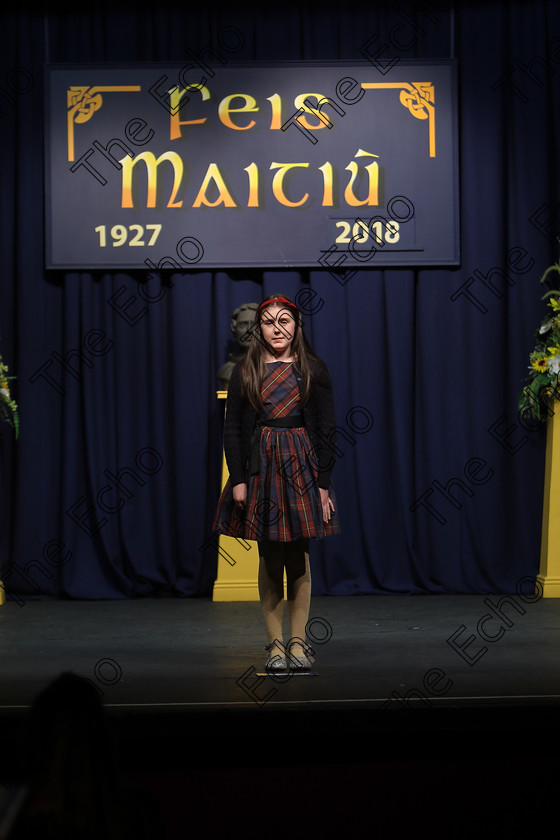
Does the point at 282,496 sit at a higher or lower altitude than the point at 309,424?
lower

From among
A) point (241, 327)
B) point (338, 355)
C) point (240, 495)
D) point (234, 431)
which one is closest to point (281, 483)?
point (240, 495)

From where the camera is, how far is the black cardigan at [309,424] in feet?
11.4

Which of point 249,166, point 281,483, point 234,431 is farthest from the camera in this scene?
point 249,166

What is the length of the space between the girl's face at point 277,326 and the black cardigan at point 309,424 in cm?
10

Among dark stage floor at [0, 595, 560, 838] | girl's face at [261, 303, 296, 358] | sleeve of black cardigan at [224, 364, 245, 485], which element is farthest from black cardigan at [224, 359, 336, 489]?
dark stage floor at [0, 595, 560, 838]

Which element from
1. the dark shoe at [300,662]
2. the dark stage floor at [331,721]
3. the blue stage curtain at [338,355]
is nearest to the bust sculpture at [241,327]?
the blue stage curtain at [338,355]

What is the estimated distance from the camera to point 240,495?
3461 millimetres

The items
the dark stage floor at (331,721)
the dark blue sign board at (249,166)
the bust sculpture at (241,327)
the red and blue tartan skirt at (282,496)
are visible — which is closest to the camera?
the dark stage floor at (331,721)

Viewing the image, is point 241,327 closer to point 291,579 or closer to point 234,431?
point 234,431

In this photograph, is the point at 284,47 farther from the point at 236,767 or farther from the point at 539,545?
the point at 236,767

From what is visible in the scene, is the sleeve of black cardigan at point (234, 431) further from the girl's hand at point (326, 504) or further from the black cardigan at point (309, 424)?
the girl's hand at point (326, 504)

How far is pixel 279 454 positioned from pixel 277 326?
42cm

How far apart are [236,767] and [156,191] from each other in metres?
3.68

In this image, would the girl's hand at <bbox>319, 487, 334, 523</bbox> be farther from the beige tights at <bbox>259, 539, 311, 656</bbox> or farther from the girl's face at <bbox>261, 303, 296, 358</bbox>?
the girl's face at <bbox>261, 303, 296, 358</bbox>
